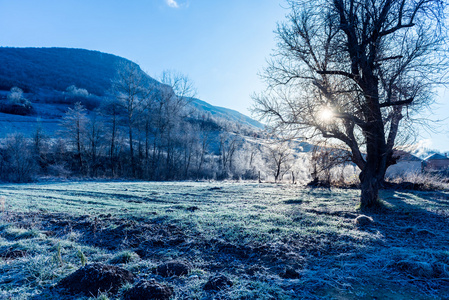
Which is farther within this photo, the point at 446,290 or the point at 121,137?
the point at 121,137

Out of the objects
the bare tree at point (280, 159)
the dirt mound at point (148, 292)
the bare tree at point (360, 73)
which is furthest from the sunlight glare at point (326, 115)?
the bare tree at point (280, 159)

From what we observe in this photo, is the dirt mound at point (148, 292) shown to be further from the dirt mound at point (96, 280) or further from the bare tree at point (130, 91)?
the bare tree at point (130, 91)

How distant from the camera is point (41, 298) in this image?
2.44m

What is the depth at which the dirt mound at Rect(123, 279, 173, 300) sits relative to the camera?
2420 millimetres

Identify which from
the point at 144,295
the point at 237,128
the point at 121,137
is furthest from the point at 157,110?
the point at 144,295

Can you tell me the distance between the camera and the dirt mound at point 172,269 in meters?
3.06

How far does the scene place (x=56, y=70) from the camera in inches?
4510

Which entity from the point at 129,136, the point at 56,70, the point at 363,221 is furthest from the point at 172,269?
the point at 56,70

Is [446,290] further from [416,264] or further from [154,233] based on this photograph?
[154,233]

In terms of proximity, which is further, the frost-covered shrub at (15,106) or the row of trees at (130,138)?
the frost-covered shrub at (15,106)

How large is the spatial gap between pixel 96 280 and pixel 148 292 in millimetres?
706

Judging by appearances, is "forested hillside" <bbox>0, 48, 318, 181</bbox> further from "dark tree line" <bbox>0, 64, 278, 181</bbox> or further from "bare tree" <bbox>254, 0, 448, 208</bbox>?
"bare tree" <bbox>254, 0, 448, 208</bbox>

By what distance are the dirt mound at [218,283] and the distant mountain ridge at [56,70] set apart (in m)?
77.8

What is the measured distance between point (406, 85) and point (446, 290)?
7.16 m
